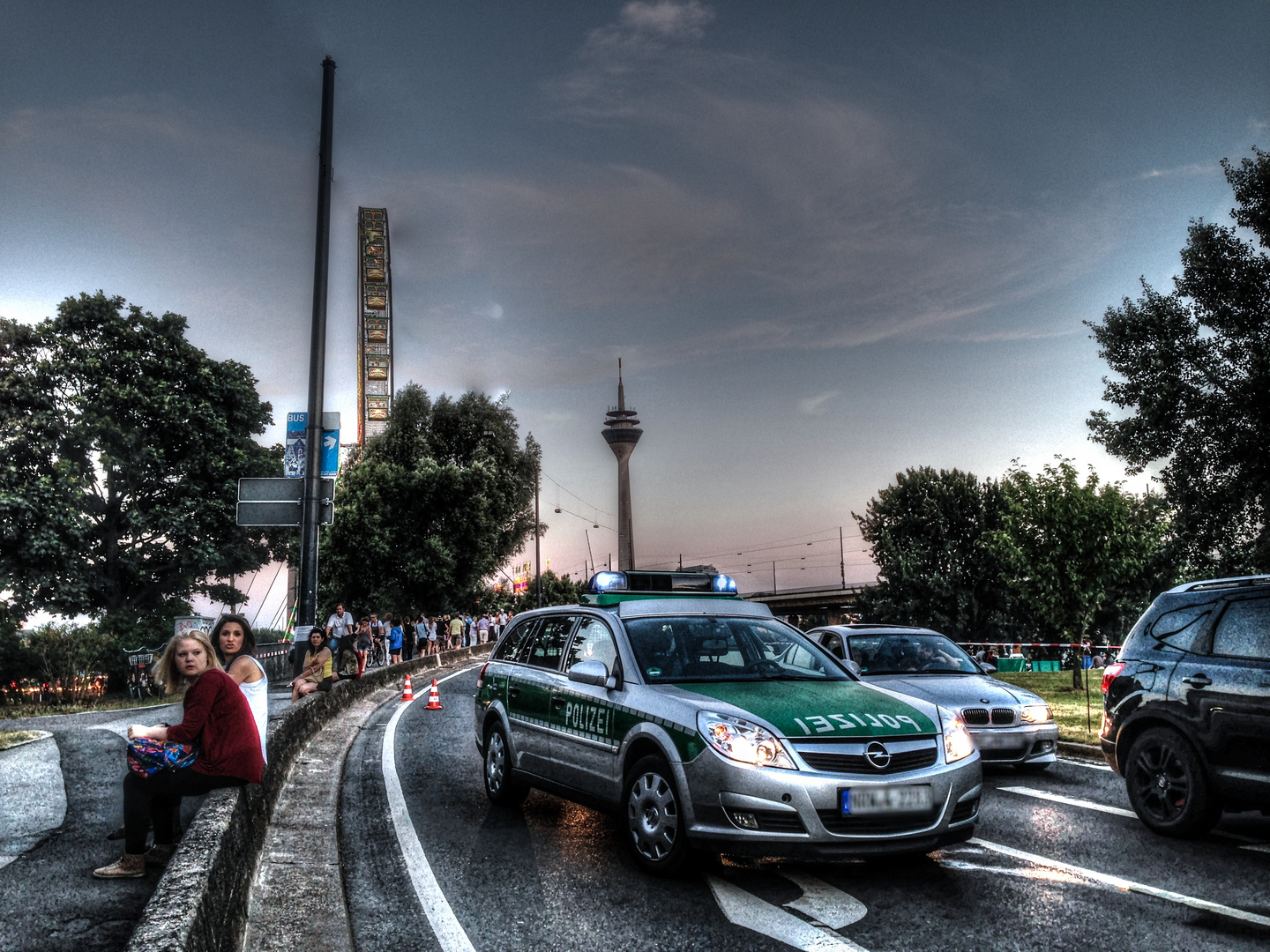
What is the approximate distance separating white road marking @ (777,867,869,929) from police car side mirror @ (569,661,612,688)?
1.58 metres

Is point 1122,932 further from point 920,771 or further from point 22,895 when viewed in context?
point 22,895

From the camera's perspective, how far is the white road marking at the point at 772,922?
4363mm

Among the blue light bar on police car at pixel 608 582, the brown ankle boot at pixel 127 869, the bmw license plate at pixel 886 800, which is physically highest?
the blue light bar on police car at pixel 608 582

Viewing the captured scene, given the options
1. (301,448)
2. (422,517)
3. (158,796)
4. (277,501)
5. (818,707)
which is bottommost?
(158,796)

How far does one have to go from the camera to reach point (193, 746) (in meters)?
5.44

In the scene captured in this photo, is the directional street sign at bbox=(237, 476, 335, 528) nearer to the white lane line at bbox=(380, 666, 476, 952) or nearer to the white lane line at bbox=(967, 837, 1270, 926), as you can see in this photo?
the white lane line at bbox=(380, 666, 476, 952)

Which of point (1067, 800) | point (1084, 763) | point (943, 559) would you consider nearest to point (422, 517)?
point (943, 559)

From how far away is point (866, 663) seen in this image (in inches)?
408

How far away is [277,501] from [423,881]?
8.97 m

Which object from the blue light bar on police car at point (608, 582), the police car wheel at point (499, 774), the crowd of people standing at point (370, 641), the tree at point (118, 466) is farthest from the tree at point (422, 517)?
the police car wheel at point (499, 774)

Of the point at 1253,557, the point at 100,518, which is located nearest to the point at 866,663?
the point at 1253,557

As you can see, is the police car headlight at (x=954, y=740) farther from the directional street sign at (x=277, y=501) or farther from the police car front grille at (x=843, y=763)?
the directional street sign at (x=277, y=501)

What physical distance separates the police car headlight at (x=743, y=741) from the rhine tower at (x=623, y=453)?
102436 mm

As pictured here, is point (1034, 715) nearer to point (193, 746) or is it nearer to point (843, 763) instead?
point (843, 763)
